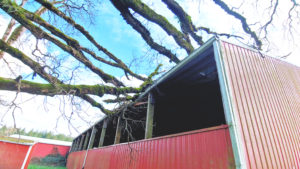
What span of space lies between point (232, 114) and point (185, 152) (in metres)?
1.20

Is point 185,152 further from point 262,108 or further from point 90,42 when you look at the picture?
point 90,42

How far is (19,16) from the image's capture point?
5.14 meters

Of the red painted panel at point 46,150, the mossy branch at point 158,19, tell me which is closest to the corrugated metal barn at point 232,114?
the mossy branch at point 158,19

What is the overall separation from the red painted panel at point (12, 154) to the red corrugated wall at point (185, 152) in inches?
479

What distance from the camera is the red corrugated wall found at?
2525 mm

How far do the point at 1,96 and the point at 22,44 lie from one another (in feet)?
7.08

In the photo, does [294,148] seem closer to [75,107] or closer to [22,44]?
[75,107]

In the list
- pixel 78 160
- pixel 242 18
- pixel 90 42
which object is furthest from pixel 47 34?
pixel 78 160

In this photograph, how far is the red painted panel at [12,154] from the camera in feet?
41.8

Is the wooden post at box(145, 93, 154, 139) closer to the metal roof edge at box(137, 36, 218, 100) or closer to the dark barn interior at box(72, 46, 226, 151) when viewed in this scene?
the dark barn interior at box(72, 46, 226, 151)

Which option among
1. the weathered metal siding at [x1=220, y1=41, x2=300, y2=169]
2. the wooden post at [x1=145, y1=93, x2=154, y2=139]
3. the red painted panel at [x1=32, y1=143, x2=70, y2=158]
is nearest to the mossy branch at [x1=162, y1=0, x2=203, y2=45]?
the weathered metal siding at [x1=220, y1=41, x2=300, y2=169]

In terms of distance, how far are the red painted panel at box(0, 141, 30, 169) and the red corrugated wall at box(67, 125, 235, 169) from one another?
39.9 ft

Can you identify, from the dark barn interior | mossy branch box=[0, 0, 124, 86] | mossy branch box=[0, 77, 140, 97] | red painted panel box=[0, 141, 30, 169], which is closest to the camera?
the dark barn interior

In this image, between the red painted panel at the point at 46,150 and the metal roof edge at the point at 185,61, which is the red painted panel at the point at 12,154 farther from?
the red painted panel at the point at 46,150
